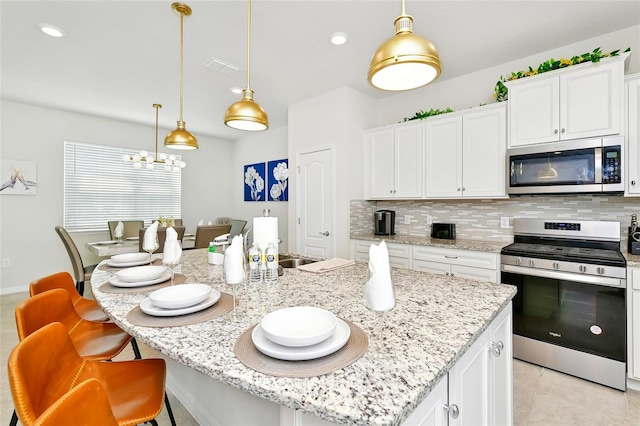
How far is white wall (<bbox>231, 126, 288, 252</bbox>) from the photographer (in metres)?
5.38

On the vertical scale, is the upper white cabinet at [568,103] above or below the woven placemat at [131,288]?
above

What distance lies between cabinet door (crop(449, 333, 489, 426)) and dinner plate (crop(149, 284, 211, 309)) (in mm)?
907

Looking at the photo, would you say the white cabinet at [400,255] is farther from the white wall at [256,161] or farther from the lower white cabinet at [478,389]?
the white wall at [256,161]

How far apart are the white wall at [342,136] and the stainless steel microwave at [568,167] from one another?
1.63 meters

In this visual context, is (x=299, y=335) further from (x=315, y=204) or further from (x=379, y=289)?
(x=315, y=204)

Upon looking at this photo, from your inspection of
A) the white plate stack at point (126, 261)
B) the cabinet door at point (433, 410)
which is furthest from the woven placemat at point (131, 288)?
the cabinet door at point (433, 410)

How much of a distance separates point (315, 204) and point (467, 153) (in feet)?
6.00

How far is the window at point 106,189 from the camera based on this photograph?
179 inches

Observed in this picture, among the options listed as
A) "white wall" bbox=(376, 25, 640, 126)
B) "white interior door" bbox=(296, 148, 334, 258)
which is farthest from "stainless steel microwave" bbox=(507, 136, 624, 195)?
"white interior door" bbox=(296, 148, 334, 258)

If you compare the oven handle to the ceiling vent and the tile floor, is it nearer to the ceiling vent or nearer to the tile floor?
the tile floor

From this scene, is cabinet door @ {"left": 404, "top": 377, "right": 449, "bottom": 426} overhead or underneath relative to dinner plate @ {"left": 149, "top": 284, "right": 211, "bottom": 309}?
underneath

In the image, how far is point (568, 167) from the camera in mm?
2395

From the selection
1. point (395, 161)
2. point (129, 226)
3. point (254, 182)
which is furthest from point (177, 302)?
point (254, 182)

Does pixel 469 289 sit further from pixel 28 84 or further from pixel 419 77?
pixel 28 84
